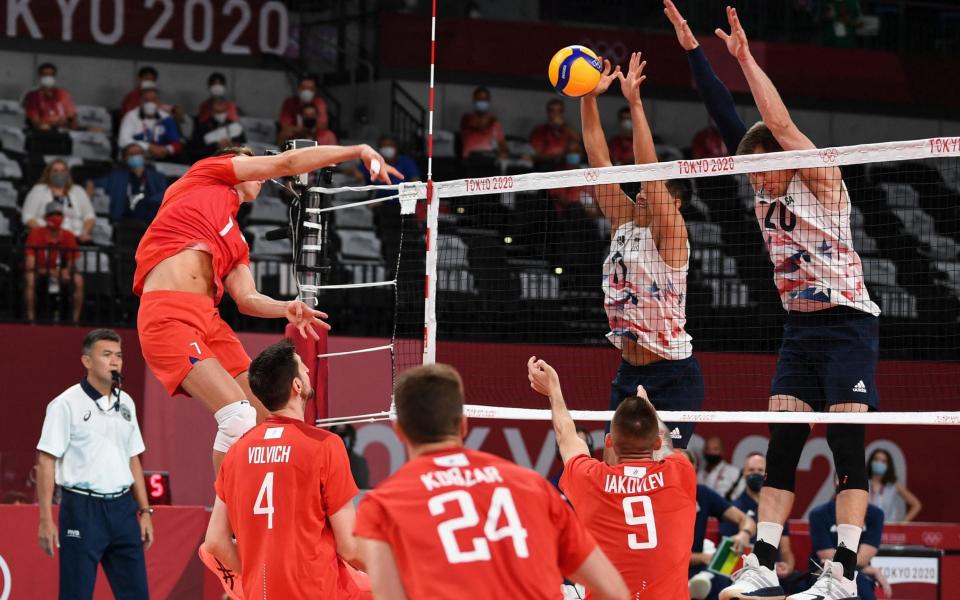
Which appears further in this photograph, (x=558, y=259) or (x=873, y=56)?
(x=873, y=56)

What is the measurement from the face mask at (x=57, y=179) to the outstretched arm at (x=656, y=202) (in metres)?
9.95

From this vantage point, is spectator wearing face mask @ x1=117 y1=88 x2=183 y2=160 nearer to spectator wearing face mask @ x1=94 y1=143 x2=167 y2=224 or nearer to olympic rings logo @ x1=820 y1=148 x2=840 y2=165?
spectator wearing face mask @ x1=94 y1=143 x2=167 y2=224

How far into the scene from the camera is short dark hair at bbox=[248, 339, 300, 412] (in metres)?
6.54

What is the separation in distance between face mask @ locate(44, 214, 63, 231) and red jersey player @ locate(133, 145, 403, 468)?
8.38 metres

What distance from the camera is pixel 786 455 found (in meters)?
8.02

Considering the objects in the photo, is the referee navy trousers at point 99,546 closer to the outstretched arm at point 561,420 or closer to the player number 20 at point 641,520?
the outstretched arm at point 561,420

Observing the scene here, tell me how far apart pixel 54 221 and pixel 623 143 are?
895 cm

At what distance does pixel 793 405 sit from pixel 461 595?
157 inches

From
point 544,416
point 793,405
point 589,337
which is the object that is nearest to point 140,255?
point 544,416


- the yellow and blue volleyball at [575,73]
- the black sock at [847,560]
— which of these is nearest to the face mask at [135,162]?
the yellow and blue volleyball at [575,73]

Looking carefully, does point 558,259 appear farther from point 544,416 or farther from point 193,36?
point 544,416

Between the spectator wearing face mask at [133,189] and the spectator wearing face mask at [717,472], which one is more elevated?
the spectator wearing face mask at [133,189]

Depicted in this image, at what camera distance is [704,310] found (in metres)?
17.5

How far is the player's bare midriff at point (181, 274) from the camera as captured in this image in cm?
821
